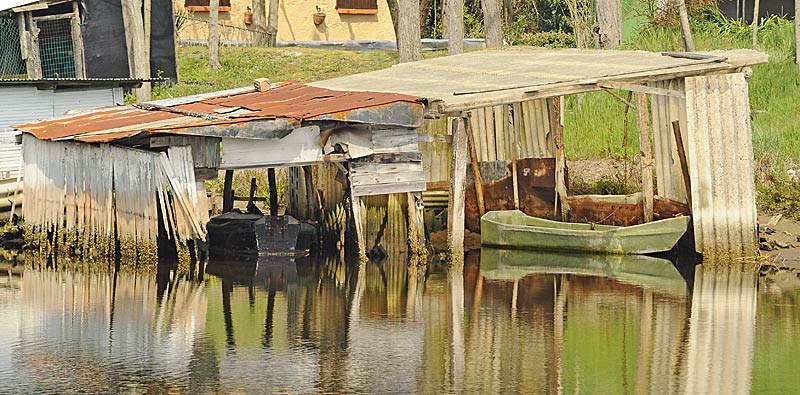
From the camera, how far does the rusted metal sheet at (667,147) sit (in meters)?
22.6

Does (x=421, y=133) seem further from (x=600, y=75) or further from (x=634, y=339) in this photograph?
(x=634, y=339)

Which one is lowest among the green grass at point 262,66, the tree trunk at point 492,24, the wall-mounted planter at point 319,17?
the green grass at point 262,66

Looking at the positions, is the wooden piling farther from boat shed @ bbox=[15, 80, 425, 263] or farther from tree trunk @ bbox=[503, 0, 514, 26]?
tree trunk @ bbox=[503, 0, 514, 26]

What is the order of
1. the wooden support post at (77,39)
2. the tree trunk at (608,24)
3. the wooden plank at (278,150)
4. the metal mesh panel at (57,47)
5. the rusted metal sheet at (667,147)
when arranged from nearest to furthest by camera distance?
the wooden plank at (278,150), the rusted metal sheet at (667,147), the tree trunk at (608,24), the metal mesh panel at (57,47), the wooden support post at (77,39)

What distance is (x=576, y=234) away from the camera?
22.6 meters

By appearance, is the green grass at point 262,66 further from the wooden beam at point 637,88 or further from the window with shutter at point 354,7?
the wooden beam at point 637,88

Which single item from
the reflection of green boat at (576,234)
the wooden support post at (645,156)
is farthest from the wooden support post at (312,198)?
the wooden support post at (645,156)

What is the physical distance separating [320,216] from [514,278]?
5.16m

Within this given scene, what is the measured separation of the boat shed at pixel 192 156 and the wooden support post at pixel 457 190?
0.56 meters

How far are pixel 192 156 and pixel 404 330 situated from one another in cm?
685

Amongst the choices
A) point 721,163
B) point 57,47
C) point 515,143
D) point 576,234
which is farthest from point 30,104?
point 721,163

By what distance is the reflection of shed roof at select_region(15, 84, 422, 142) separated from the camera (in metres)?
21.0

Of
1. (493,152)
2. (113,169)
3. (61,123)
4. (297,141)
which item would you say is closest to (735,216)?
(493,152)

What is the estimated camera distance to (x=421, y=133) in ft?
78.3
